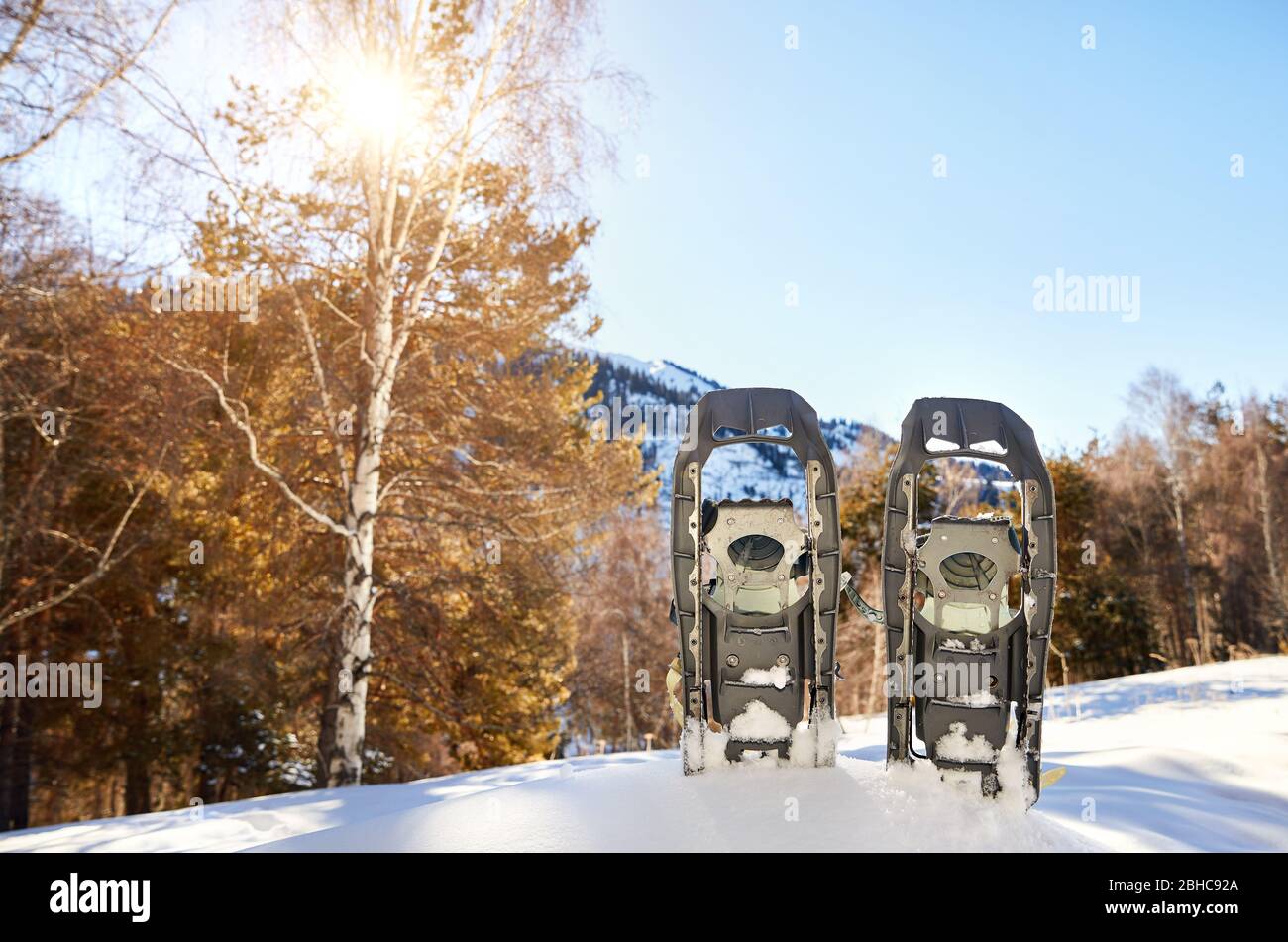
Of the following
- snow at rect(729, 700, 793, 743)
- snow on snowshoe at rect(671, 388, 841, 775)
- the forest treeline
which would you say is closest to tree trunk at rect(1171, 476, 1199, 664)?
the forest treeline

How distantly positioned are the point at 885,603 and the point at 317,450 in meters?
7.28

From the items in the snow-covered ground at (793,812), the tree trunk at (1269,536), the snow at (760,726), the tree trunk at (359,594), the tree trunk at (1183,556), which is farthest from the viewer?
the tree trunk at (1183,556)

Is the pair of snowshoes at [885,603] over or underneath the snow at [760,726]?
over

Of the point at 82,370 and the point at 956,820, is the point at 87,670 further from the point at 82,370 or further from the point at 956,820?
the point at 956,820

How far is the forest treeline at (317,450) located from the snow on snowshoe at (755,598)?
4.37 m

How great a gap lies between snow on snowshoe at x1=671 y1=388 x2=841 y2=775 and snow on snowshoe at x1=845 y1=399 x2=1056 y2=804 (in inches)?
11.1

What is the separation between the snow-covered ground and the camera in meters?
2.80

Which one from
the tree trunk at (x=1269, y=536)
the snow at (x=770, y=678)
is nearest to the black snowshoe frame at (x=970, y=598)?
the snow at (x=770, y=678)

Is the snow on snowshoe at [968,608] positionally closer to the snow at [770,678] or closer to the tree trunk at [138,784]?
the snow at [770,678]

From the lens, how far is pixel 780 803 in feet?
9.94

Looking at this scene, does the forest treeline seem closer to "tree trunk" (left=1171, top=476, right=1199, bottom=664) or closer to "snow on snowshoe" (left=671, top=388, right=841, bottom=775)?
"snow on snowshoe" (left=671, top=388, right=841, bottom=775)

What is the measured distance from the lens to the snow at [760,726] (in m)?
3.55

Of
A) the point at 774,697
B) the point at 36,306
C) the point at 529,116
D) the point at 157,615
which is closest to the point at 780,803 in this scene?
the point at 774,697
